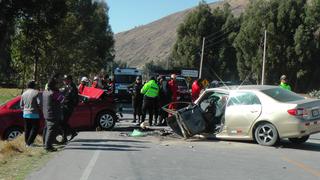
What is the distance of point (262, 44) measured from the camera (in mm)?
65312

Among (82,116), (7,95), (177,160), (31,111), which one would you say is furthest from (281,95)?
(7,95)

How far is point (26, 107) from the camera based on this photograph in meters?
14.0

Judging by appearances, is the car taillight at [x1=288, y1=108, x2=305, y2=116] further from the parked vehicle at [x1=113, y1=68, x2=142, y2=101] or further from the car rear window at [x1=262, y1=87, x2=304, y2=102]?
the parked vehicle at [x1=113, y1=68, x2=142, y2=101]

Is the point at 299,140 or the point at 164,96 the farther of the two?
the point at 164,96

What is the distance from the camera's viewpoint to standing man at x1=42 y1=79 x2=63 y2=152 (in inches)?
524

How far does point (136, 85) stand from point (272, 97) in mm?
7807

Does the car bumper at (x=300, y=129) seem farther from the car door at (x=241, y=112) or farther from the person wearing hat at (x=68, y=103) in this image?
the person wearing hat at (x=68, y=103)

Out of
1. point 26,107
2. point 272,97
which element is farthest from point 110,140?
point 272,97

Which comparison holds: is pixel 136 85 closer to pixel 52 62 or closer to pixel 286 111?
pixel 286 111

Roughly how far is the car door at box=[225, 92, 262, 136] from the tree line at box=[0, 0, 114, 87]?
48.7 feet

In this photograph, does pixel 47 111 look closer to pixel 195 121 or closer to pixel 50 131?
pixel 50 131

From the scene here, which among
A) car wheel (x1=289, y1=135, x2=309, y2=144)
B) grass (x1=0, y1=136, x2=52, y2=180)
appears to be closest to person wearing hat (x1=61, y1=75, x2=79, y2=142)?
grass (x1=0, y1=136, x2=52, y2=180)

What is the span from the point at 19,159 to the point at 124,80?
2465 cm

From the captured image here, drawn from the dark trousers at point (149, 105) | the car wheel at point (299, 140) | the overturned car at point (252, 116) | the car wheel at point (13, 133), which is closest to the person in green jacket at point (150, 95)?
the dark trousers at point (149, 105)
